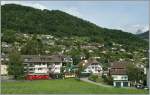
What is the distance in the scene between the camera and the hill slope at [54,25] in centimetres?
3369

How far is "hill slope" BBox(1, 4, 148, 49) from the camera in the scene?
33688 millimetres

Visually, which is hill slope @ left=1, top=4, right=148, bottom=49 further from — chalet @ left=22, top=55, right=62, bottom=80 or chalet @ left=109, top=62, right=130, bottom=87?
chalet @ left=109, top=62, right=130, bottom=87

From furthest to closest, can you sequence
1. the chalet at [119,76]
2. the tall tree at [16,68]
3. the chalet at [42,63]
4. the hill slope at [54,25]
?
the hill slope at [54,25]
the chalet at [42,63]
the tall tree at [16,68]
the chalet at [119,76]

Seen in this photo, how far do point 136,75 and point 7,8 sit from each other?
28.3 m

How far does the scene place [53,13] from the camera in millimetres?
34906

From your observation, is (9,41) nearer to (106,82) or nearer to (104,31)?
(104,31)

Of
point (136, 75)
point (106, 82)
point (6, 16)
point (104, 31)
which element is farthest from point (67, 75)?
point (6, 16)

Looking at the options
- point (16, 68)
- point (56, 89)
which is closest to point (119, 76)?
point (16, 68)

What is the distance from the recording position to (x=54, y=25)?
34750 mm

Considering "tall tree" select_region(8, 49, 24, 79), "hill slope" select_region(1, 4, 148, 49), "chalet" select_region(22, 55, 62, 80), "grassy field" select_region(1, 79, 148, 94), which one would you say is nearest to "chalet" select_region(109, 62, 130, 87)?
"grassy field" select_region(1, 79, 148, 94)

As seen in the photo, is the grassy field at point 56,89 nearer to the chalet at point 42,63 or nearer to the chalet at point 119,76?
the chalet at point 119,76

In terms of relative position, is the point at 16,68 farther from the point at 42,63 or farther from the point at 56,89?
the point at 42,63

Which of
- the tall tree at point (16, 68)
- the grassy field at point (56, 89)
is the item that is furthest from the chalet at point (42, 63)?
the grassy field at point (56, 89)

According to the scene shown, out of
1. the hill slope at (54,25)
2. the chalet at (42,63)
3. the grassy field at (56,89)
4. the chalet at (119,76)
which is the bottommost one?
the grassy field at (56,89)
